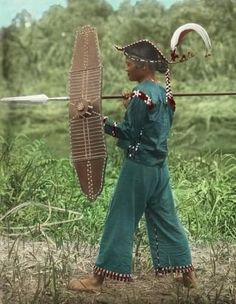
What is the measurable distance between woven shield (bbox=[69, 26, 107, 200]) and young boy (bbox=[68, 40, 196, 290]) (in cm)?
5

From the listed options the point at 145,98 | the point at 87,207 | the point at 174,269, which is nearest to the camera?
the point at 145,98

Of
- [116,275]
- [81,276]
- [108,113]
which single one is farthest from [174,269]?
[108,113]

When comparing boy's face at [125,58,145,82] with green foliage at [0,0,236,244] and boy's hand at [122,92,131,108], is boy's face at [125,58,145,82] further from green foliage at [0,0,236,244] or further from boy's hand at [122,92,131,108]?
green foliage at [0,0,236,244]

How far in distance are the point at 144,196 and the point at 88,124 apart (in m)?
0.27

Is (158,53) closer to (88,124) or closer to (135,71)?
(135,71)

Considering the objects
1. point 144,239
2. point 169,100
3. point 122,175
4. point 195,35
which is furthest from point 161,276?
point 195,35

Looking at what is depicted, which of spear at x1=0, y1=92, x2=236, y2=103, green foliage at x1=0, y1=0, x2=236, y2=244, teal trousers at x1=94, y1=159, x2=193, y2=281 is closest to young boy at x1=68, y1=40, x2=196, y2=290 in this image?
teal trousers at x1=94, y1=159, x2=193, y2=281

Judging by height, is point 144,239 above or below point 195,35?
below

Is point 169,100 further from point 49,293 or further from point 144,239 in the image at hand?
point 49,293

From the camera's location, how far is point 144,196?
9.09 ft

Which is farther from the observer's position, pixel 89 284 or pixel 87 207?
pixel 87 207

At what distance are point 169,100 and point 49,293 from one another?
2.20 ft

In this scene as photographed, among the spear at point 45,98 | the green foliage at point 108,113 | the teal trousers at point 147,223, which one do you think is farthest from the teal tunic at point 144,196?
the green foliage at point 108,113

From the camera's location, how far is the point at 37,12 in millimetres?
3059
